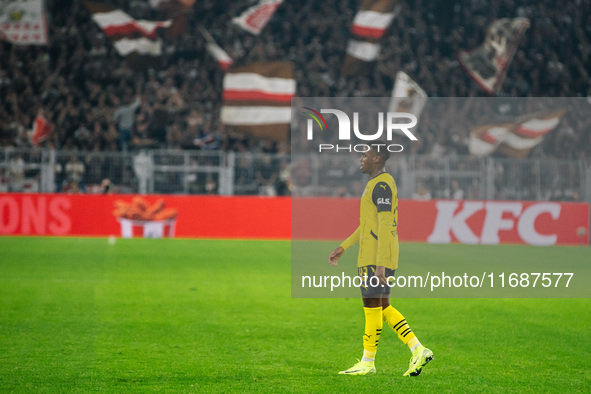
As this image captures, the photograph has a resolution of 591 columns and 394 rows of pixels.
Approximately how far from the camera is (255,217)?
21766 millimetres

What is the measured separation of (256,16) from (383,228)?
21103mm

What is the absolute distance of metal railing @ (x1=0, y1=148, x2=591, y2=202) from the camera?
2011 cm

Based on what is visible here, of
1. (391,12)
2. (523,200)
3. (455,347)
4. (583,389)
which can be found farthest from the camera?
(391,12)

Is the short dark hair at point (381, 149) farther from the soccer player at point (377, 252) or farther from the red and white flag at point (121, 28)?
the red and white flag at point (121, 28)

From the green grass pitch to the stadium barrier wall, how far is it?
6196 millimetres

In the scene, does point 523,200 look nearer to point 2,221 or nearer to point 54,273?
point 54,273

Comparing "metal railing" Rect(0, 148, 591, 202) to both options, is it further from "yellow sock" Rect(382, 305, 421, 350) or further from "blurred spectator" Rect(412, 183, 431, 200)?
"yellow sock" Rect(382, 305, 421, 350)

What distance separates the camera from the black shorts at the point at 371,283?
635 centimetres

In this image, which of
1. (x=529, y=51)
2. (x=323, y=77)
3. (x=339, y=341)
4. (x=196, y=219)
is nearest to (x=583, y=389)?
(x=339, y=341)

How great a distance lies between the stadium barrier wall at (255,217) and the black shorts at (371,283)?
13955mm

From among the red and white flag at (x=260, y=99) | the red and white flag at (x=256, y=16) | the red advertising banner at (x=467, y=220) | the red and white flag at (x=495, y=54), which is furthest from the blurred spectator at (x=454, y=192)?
the red and white flag at (x=256, y=16)

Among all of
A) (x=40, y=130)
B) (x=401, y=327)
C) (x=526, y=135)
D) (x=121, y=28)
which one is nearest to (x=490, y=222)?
(x=526, y=135)

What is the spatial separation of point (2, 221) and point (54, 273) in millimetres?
7996

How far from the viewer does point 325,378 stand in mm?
6488
